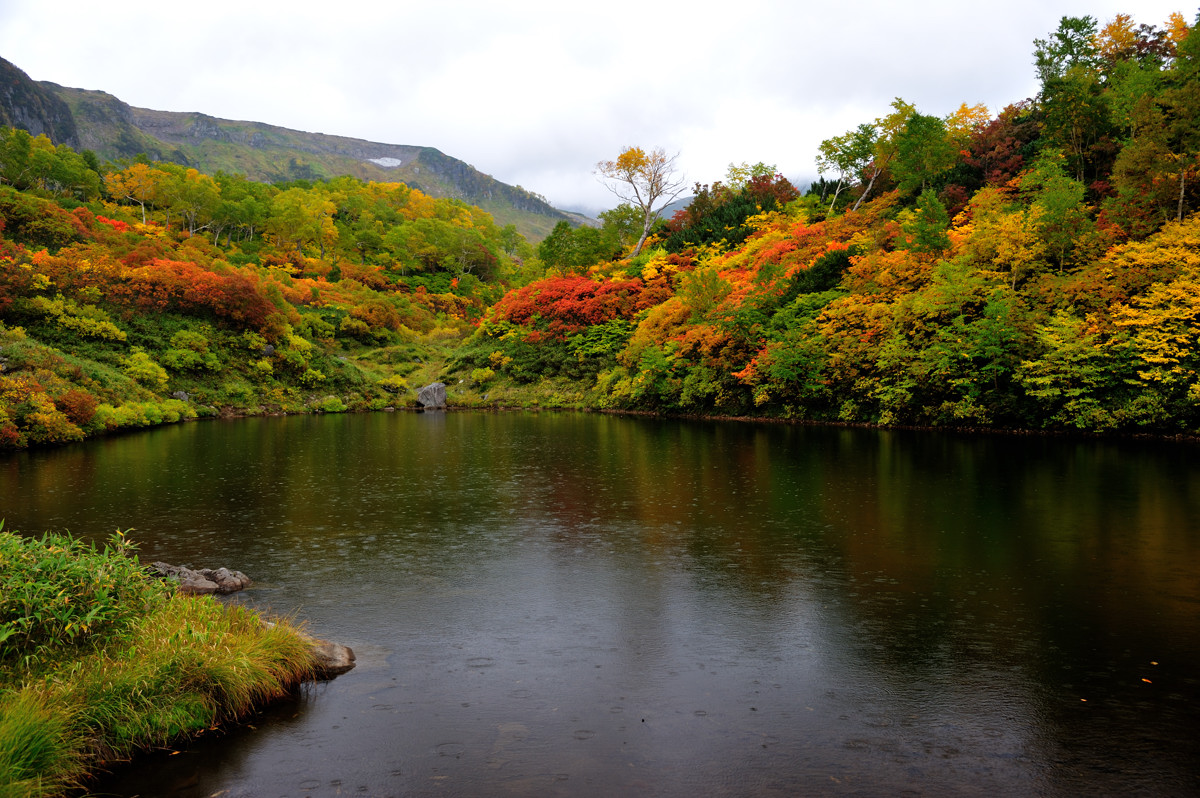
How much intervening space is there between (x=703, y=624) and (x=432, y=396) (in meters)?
39.3

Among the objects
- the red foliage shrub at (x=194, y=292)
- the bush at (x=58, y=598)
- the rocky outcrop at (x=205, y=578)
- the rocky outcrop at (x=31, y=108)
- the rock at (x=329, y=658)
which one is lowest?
the rock at (x=329, y=658)

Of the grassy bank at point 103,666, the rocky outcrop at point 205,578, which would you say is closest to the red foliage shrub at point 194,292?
the rocky outcrop at point 205,578

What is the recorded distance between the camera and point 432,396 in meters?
44.4

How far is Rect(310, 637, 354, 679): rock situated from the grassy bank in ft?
0.49

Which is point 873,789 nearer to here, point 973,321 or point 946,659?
point 946,659

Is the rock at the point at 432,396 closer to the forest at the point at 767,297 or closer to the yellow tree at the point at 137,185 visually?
the forest at the point at 767,297

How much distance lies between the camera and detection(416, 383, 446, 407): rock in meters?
44.2

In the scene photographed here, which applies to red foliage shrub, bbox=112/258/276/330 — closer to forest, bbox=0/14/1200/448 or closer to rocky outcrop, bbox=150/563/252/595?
forest, bbox=0/14/1200/448

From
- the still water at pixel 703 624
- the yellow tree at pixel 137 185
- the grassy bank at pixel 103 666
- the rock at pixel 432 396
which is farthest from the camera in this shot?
the yellow tree at pixel 137 185

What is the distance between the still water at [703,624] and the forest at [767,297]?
8090mm

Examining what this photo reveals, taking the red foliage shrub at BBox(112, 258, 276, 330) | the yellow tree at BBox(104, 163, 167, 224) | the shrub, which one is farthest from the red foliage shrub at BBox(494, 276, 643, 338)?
the yellow tree at BBox(104, 163, 167, 224)

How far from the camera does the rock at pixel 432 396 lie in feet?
145

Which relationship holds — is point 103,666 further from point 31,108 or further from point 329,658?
point 31,108

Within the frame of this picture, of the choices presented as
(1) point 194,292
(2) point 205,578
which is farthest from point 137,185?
(2) point 205,578
